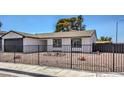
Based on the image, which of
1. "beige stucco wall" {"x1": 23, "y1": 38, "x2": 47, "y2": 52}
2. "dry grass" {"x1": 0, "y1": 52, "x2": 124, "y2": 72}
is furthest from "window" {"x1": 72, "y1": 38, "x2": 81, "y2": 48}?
"dry grass" {"x1": 0, "y1": 52, "x2": 124, "y2": 72}

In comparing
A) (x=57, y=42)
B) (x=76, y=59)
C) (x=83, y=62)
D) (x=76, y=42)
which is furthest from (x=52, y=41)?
(x=83, y=62)

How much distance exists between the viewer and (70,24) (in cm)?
4191

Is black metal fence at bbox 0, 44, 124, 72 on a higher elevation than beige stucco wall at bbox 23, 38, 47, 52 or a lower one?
lower

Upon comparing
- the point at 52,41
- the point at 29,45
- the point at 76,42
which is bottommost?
the point at 29,45

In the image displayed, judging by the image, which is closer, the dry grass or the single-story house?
the dry grass

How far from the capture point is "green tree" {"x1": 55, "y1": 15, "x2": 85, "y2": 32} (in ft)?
136

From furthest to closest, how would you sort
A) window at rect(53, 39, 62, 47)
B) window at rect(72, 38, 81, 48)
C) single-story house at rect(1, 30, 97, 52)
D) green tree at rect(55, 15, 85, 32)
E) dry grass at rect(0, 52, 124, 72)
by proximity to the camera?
1. green tree at rect(55, 15, 85, 32)
2. window at rect(53, 39, 62, 47)
3. window at rect(72, 38, 81, 48)
4. single-story house at rect(1, 30, 97, 52)
5. dry grass at rect(0, 52, 124, 72)

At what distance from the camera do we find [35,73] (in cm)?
825

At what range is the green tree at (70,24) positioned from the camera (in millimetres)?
41312

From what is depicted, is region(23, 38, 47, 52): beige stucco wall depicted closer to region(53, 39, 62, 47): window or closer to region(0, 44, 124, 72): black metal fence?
region(0, 44, 124, 72): black metal fence

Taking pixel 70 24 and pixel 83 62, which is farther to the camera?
pixel 70 24

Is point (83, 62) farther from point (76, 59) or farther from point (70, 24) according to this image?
point (70, 24)

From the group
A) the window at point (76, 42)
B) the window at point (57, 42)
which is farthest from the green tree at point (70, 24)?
the window at point (76, 42)
